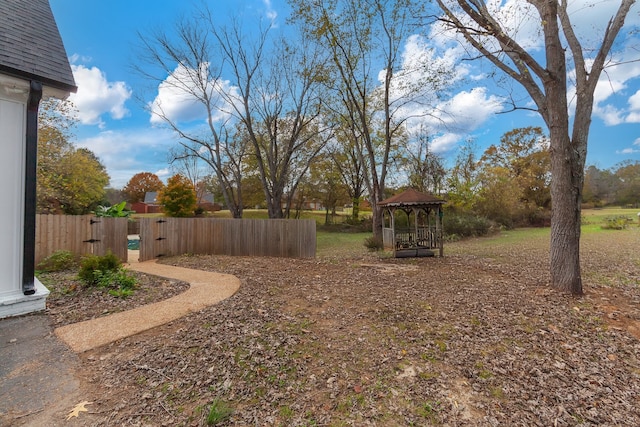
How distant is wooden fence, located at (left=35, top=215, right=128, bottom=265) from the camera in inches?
283

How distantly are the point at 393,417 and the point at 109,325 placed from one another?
342 cm

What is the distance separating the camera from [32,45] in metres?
4.25

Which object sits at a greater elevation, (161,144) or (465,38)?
(161,144)

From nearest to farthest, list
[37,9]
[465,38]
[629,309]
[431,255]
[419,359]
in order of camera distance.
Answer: [419,359], [629,309], [37,9], [465,38], [431,255]

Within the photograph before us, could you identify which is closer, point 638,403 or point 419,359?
point 638,403

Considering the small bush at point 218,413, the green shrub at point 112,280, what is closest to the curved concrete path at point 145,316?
the green shrub at point 112,280

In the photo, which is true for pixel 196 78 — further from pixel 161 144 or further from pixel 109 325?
pixel 109 325

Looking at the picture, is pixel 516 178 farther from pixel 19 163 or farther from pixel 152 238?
pixel 19 163

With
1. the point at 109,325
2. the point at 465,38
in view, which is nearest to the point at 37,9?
the point at 109,325

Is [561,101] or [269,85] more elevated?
[269,85]

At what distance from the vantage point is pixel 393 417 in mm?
2131

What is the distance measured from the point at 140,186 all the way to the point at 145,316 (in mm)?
47791

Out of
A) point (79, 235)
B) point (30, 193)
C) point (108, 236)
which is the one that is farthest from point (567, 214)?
point (79, 235)

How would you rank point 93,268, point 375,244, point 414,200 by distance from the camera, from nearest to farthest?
point 93,268 → point 414,200 → point 375,244
